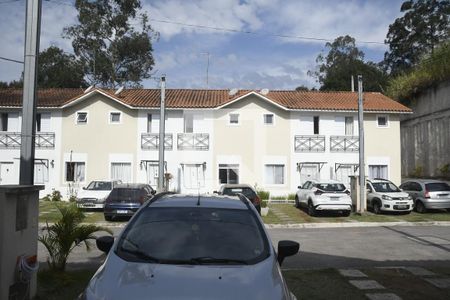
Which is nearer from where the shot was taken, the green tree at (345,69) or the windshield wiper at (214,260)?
the windshield wiper at (214,260)

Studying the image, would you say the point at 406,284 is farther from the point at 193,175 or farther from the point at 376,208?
the point at 193,175

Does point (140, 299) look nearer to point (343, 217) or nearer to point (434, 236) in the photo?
point (434, 236)

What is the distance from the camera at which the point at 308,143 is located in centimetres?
3150

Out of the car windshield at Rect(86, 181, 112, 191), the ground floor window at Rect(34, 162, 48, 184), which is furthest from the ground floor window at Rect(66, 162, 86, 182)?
the car windshield at Rect(86, 181, 112, 191)

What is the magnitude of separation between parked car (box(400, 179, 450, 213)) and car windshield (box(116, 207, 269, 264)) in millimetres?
20089

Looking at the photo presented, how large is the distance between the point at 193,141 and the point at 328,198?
39.1 feet

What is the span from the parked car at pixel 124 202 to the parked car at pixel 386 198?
11020mm

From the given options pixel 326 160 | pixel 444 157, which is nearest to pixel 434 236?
pixel 326 160

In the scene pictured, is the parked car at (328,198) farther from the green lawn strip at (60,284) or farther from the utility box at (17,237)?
the utility box at (17,237)

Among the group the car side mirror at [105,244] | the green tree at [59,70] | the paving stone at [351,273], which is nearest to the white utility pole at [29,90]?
the car side mirror at [105,244]

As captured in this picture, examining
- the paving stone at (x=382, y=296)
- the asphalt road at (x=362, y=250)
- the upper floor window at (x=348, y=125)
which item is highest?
the upper floor window at (x=348, y=125)

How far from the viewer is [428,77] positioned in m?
34.3

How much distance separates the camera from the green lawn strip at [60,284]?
704 cm

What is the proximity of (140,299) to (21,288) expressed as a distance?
3.42 meters
